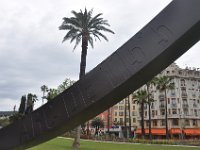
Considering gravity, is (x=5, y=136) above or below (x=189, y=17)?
below

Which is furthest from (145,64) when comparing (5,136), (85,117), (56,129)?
(5,136)

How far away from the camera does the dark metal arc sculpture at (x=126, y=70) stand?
571 cm

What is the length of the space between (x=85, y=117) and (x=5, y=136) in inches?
103

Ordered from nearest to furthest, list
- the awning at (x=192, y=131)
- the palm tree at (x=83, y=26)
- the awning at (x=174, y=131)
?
the palm tree at (x=83, y=26)
the awning at (x=192, y=131)
the awning at (x=174, y=131)

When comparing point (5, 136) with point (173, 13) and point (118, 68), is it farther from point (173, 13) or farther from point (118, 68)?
point (173, 13)

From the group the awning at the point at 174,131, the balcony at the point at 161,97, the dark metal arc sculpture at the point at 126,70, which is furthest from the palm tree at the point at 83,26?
the balcony at the point at 161,97

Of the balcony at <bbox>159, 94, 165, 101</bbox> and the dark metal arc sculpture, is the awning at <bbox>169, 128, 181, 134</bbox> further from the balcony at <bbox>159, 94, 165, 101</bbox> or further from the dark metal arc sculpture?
the dark metal arc sculpture

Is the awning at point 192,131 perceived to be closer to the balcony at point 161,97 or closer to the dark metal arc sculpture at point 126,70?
the balcony at point 161,97

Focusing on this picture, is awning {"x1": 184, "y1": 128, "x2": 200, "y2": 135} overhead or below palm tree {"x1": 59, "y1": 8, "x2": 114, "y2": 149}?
below

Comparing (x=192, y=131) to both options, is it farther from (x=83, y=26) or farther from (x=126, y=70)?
(x=126, y=70)

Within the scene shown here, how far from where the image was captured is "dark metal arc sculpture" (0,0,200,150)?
5.71m

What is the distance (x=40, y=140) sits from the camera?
7.41 m

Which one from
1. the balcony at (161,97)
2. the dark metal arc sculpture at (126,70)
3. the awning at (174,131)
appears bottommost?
the awning at (174,131)

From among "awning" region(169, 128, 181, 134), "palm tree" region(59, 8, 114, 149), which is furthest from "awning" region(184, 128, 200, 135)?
"palm tree" region(59, 8, 114, 149)
